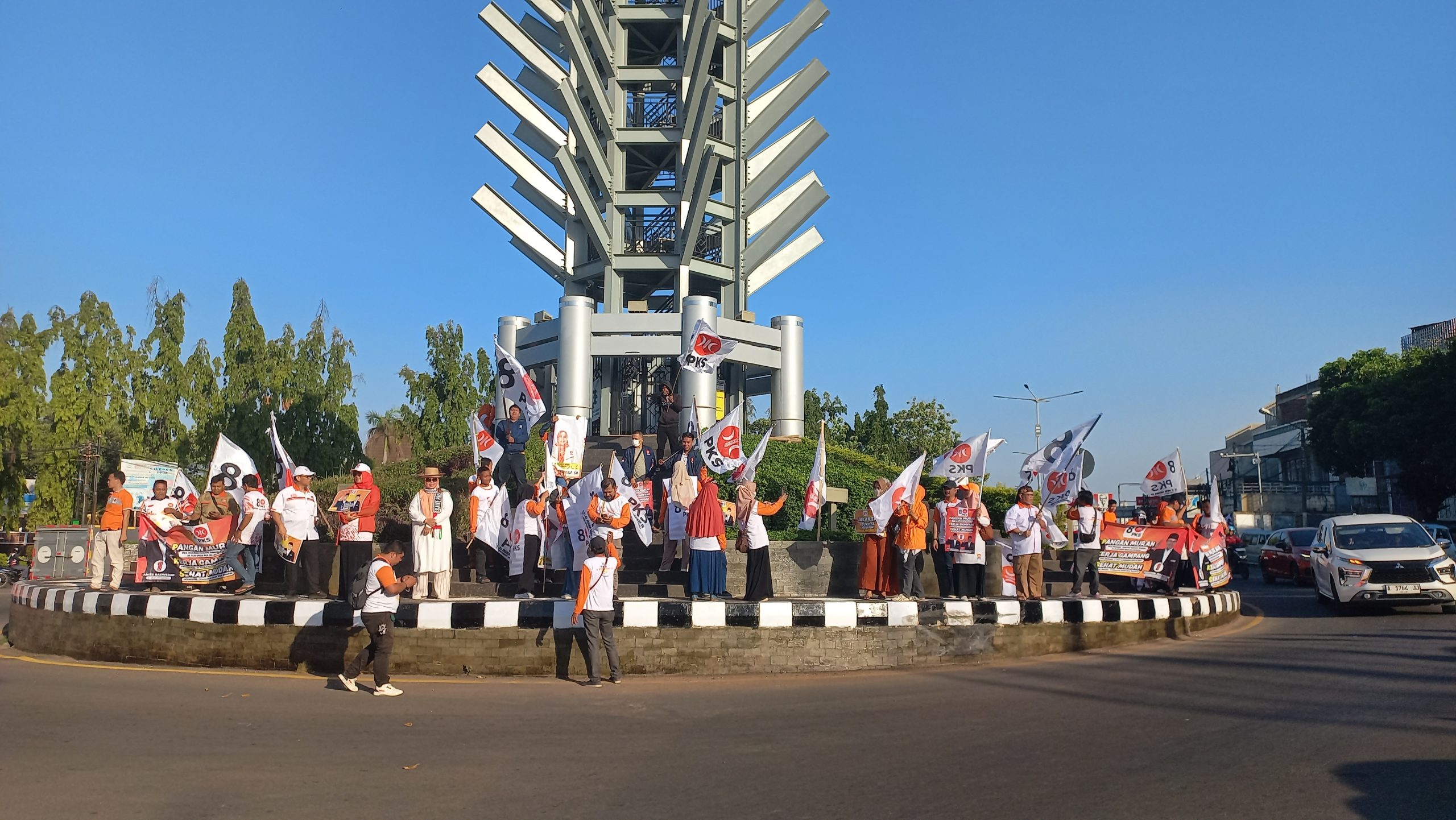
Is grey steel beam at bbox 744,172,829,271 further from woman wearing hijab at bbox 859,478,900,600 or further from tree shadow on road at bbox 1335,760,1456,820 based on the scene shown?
tree shadow on road at bbox 1335,760,1456,820

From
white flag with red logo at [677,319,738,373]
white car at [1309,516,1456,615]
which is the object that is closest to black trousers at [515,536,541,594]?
white flag with red logo at [677,319,738,373]

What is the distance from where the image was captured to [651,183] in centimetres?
3506

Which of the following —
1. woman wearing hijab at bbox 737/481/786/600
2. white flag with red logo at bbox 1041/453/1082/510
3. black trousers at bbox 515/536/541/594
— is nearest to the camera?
woman wearing hijab at bbox 737/481/786/600

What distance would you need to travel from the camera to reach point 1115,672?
9719 millimetres

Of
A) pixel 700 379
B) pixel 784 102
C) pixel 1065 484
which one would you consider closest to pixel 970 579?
pixel 1065 484

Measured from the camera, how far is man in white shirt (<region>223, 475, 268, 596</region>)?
40.8 ft

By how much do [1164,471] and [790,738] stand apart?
51.2ft

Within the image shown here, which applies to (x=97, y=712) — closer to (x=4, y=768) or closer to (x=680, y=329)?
(x=4, y=768)

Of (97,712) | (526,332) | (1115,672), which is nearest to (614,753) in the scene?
(97,712)

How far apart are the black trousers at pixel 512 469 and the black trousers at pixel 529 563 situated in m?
1.98

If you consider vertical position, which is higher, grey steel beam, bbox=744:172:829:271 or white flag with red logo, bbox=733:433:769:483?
grey steel beam, bbox=744:172:829:271

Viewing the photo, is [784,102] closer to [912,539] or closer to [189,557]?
[912,539]

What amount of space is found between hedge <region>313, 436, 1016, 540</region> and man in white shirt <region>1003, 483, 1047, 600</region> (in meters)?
3.28

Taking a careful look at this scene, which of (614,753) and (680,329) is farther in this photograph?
(680,329)
